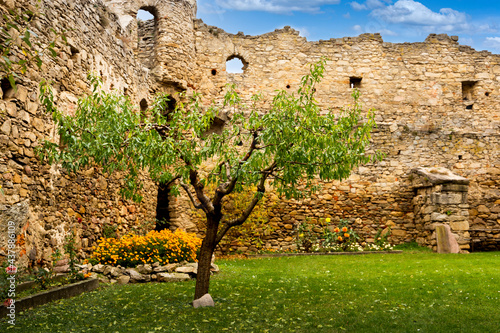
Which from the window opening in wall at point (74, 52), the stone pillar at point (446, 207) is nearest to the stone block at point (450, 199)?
the stone pillar at point (446, 207)

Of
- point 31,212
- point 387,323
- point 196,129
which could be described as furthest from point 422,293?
point 31,212

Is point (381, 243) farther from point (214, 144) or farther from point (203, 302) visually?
point (214, 144)

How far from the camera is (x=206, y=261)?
5.97 m

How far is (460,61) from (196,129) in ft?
54.5

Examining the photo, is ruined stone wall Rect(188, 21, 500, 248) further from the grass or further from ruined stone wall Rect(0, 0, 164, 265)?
the grass

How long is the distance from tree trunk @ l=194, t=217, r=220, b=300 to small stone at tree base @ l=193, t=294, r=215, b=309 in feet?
0.30

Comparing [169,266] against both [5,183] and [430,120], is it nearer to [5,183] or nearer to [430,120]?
[5,183]

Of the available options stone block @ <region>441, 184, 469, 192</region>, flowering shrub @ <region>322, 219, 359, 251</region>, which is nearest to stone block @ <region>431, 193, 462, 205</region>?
stone block @ <region>441, 184, 469, 192</region>

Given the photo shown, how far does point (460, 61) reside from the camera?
18750 millimetres

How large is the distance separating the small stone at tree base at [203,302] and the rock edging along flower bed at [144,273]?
2.45 m

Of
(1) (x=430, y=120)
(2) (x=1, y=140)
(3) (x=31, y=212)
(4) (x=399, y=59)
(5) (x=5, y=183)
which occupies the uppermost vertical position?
(4) (x=399, y=59)

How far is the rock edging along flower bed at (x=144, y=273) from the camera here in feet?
25.7

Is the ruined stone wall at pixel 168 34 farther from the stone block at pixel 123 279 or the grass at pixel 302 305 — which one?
the grass at pixel 302 305

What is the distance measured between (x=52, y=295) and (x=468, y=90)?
18503mm
